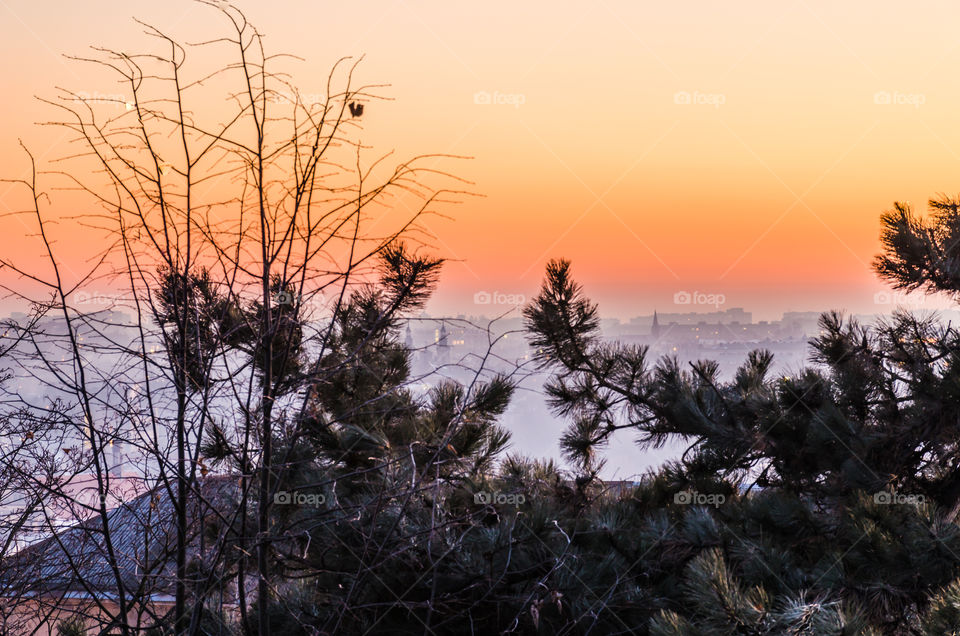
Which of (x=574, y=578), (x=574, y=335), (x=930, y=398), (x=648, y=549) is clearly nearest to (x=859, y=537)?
(x=648, y=549)

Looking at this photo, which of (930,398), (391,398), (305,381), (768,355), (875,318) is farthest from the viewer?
(768,355)

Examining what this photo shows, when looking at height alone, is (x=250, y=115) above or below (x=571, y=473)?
above

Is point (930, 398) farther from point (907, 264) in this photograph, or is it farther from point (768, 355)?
point (768, 355)

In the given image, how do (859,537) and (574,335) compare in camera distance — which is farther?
(574,335)

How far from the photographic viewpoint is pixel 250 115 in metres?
1.91

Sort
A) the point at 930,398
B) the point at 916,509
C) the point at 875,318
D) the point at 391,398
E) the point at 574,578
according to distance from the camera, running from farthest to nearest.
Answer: the point at 875,318 < the point at 391,398 < the point at 930,398 < the point at 574,578 < the point at 916,509

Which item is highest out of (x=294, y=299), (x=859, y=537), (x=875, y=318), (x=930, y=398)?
(x=875, y=318)

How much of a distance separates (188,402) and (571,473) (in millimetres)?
2809

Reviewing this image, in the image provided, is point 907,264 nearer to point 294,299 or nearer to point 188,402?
point 294,299

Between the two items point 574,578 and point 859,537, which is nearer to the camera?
point 859,537

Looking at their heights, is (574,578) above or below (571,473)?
below

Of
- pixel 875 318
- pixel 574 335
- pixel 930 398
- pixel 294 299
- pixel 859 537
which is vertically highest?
pixel 574 335

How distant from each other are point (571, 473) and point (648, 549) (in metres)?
1.50

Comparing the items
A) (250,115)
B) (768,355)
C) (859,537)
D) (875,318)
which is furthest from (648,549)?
(768,355)
